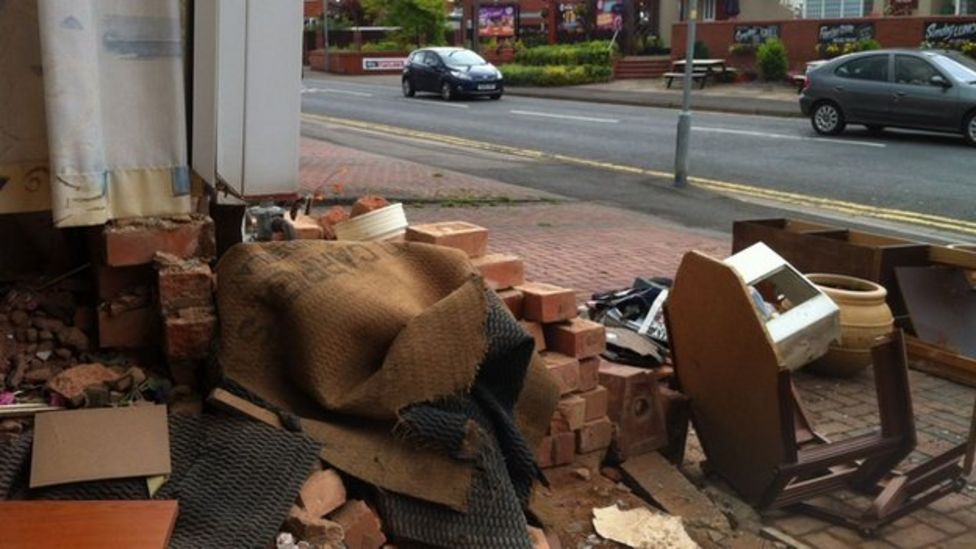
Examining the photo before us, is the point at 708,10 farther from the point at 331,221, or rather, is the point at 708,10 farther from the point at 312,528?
the point at 312,528

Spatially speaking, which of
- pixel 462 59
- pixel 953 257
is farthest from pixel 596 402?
pixel 462 59

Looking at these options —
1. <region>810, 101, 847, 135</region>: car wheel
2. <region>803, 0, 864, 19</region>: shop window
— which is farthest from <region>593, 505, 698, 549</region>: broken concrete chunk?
<region>803, 0, 864, 19</region>: shop window

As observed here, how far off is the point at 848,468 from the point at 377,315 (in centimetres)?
215

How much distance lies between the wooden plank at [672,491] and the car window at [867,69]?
16.1m

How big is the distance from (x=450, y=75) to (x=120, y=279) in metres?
27.2

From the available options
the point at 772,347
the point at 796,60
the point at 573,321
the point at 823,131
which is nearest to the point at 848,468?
the point at 772,347

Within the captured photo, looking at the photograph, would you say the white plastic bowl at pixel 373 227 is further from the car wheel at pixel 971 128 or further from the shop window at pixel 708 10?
the shop window at pixel 708 10

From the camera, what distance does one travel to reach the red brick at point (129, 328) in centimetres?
342

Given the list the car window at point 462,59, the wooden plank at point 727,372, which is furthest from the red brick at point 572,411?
the car window at point 462,59

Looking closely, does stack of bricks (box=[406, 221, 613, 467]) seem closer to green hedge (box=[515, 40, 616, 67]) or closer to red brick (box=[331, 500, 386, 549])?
red brick (box=[331, 500, 386, 549])

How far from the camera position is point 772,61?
1272 inches

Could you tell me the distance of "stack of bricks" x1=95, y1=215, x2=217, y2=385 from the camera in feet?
10.9

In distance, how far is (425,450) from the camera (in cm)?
319

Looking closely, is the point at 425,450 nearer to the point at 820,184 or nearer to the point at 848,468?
the point at 848,468
